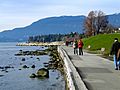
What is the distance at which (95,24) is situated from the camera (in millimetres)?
133625

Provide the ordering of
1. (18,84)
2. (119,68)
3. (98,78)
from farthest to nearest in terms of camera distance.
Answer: (18,84)
(119,68)
(98,78)

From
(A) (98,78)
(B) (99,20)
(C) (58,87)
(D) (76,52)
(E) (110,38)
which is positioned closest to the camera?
(A) (98,78)

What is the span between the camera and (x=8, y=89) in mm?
31312

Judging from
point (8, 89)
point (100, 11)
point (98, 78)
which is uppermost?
point (100, 11)

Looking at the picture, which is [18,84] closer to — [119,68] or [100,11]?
[119,68]

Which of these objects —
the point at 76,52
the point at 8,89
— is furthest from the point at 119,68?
the point at 76,52

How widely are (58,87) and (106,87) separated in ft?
41.4

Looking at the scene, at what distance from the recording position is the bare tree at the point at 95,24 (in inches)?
5197

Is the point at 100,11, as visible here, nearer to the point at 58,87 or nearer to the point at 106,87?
the point at 58,87

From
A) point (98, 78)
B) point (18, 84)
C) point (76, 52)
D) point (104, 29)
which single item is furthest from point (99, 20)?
point (98, 78)

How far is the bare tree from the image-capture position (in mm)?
132000

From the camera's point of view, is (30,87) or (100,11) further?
(100,11)

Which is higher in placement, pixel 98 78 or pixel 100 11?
pixel 100 11

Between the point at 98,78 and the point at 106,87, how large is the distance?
3.67 m
